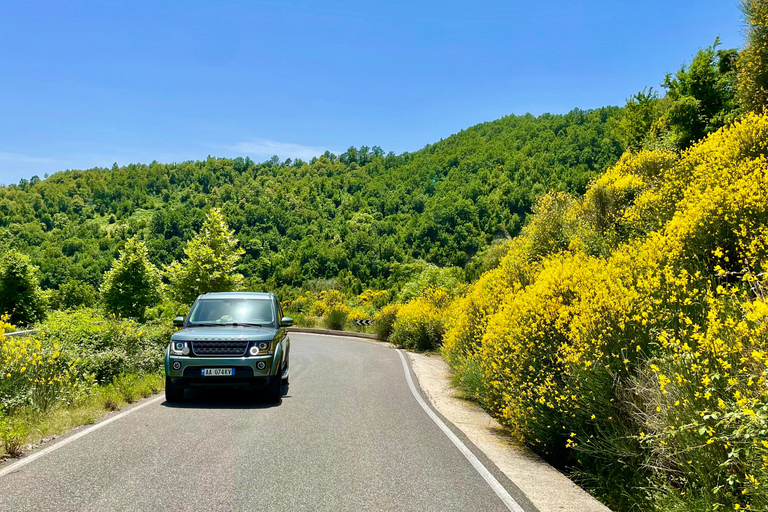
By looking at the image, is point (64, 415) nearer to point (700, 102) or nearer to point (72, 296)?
point (700, 102)

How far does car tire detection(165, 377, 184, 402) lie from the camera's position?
878 cm

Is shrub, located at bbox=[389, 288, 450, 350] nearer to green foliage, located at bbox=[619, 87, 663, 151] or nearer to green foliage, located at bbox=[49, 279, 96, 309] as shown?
green foliage, located at bbox=[619, 87, 663, 151]

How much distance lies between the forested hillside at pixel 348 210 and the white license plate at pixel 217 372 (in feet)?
309

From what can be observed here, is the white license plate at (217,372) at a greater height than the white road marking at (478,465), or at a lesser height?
greater

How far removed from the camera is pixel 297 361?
16.8 meters

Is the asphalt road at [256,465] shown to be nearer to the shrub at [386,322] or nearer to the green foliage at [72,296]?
the shrub at [386,322]

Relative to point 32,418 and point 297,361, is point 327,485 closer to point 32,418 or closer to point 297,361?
point 32,418

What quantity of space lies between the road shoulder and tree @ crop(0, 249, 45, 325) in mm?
41655

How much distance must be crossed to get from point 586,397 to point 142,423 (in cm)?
591

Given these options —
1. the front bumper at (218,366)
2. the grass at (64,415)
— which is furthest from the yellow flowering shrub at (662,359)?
the grass at (64,415)

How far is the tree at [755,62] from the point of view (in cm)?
1214

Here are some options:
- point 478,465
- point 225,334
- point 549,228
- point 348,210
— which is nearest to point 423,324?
point 549,228

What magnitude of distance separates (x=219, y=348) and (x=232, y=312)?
5.20 ft

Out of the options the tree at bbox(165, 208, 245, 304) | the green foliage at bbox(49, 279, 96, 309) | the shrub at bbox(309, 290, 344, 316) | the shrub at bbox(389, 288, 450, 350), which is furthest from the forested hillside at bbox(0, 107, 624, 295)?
the shrub at bbox(389, 288, 450, 350)
